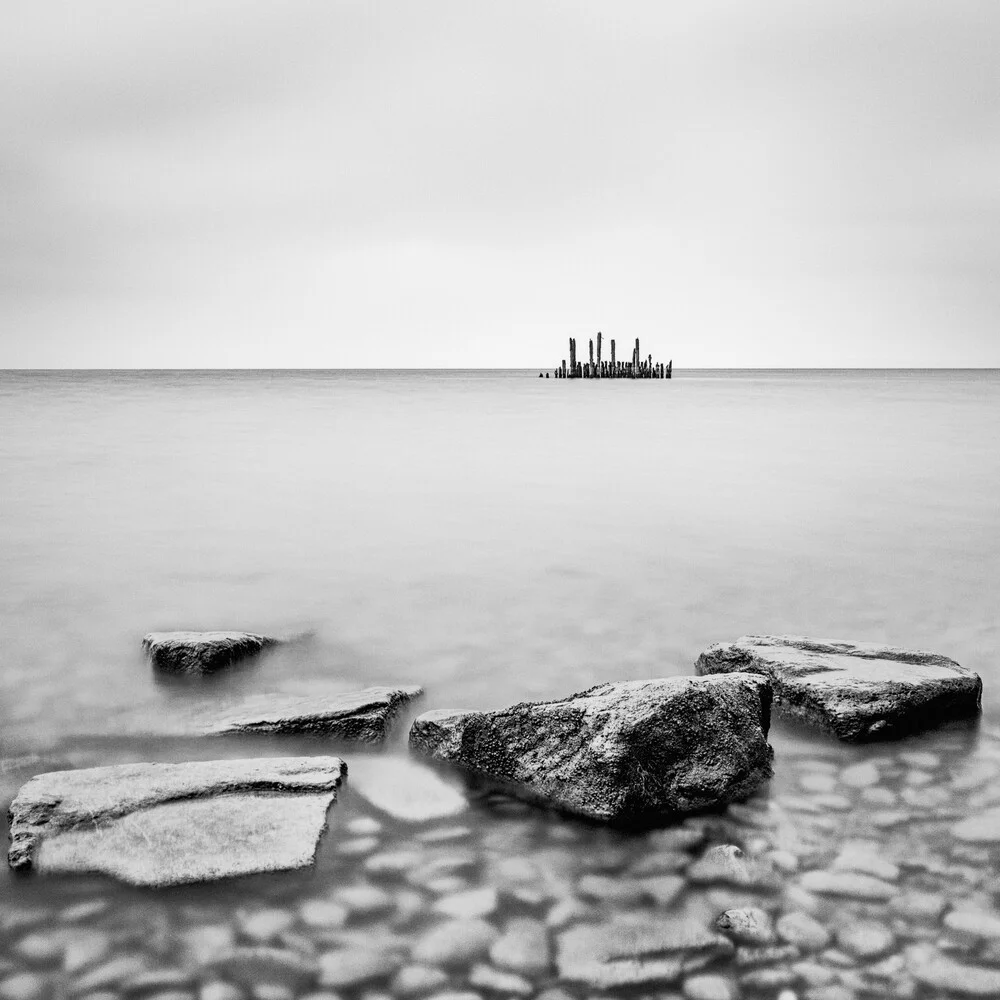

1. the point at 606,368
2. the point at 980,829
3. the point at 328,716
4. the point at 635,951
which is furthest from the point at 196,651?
the point at 606,368

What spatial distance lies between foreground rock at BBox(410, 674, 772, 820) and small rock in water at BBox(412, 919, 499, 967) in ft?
2.07

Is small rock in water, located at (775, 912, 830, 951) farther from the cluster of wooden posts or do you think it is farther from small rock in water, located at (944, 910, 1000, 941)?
the cluster of wooden posts

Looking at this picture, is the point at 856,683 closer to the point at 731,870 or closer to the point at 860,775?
the point at 860,775

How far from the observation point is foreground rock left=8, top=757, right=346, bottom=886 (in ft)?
8.52

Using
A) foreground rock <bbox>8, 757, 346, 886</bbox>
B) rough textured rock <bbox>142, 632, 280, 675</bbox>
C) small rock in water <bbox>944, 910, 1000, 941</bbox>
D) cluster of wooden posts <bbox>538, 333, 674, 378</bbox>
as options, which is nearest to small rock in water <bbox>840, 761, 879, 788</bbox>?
small rock in water <bbox>944, 910, 1000, 941</bbox>

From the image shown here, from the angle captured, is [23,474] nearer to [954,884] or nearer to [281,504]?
[281,504]

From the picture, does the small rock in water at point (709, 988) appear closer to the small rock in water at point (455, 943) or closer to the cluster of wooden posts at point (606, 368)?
the small rock in water at point (455, 943)

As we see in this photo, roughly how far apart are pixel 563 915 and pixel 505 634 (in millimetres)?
2689

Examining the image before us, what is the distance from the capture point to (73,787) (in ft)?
9.69

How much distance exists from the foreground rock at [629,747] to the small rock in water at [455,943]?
2.07ft

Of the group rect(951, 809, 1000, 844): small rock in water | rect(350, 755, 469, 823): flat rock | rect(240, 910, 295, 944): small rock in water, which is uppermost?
rect(951, 809, 1000, 844): small rock in water

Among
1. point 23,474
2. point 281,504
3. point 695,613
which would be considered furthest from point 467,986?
point 23,474

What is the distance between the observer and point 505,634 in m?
5.11

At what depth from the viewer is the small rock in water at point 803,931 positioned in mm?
2293
